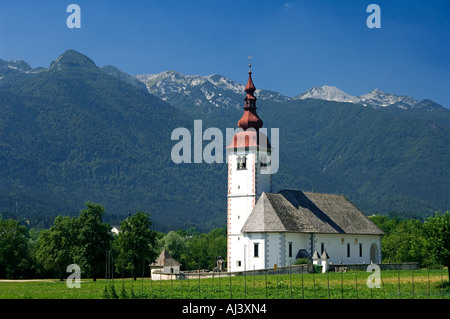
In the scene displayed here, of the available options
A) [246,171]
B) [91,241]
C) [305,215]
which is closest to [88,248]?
[91,241]

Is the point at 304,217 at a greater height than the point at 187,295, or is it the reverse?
the point at 304,217

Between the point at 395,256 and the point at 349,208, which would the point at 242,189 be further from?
the point at 395,256

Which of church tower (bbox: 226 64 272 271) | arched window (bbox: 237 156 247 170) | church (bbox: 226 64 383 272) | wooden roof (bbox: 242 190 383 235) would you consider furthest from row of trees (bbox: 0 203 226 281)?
wooden roof (bbox: 242 190 383 235)

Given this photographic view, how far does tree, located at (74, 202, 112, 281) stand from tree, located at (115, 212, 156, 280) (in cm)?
180

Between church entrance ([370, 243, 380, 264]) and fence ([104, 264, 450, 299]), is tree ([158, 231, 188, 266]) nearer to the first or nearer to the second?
church entrance ([370, 243, 380, 264])

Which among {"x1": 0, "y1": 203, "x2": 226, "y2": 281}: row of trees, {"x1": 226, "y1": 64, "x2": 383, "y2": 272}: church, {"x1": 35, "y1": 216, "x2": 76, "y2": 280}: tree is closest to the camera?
{"x1": 226, "y1": 64, "x2": 383, "y2": 272}: church

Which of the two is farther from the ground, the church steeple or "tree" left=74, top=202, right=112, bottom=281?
the church steeple

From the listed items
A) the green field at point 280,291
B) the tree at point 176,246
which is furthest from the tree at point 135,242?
the tree at point 176,246

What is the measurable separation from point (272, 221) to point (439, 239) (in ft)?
74.2

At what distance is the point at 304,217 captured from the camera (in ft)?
251

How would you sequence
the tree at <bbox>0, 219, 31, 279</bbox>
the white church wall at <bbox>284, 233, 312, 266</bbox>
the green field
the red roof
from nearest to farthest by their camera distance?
the green field, the white church wall at <bbox>284, 233, 312, 266</bbox>, the red roof, the tree at <bbox>0, 219, 31, 279</bbox>

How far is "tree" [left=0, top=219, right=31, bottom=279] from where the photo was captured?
9894cm
